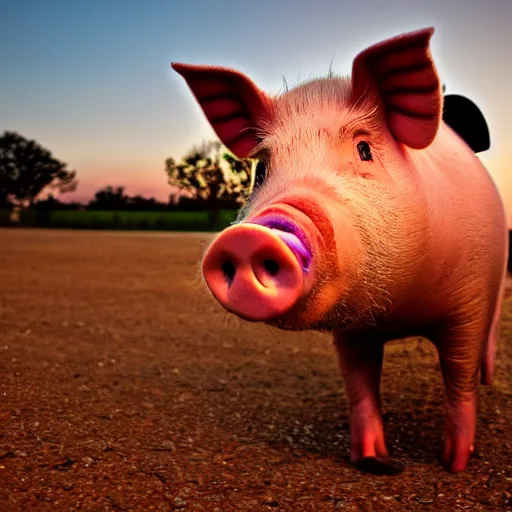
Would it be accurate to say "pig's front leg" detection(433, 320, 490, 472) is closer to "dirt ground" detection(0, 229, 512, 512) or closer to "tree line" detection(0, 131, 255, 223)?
"dirt ground" detection(0, 229, 512, 512)

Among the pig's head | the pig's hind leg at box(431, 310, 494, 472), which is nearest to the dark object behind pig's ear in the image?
the pig's hind leg at box(431, 310, 494, 472)

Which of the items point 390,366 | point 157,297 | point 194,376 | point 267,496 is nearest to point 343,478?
point 267,496

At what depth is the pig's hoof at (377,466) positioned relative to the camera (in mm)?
2990

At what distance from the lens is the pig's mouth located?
191 centimetres

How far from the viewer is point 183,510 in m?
2.56

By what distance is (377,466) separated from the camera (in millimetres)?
2996

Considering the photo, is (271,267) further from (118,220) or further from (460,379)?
(118,220)

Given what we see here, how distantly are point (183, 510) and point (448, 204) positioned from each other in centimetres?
165

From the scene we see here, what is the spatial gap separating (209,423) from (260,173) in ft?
5.48

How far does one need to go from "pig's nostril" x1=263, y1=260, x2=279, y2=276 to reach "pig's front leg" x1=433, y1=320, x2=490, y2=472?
1.38 metres

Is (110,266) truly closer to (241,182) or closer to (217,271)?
(241,182)

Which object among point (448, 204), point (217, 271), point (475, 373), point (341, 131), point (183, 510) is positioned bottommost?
point (183, 510)

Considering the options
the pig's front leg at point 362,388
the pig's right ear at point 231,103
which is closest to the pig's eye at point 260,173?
the pig's right ear at point 231,103

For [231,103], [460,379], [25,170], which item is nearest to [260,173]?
[231,103]
